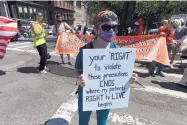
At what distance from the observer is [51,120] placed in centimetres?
357

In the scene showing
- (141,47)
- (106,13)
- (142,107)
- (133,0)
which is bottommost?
(142,107)

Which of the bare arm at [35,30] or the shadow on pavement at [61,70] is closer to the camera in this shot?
the bare arm at [35,30]

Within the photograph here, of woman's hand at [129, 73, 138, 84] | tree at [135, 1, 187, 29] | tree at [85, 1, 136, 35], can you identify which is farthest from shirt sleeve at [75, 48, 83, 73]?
tree at [135, 1, 187, 29]

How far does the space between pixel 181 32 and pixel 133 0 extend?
23.5 ft

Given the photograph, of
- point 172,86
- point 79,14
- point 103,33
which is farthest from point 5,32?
point 79,14

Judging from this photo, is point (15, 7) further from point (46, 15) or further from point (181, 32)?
point (181, 32)

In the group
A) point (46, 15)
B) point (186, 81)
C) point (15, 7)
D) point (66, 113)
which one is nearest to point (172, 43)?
point (186, 81)

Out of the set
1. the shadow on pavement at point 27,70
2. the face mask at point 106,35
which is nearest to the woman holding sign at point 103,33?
the face mask at point 106,35

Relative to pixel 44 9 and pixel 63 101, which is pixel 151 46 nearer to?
pixel 63 101

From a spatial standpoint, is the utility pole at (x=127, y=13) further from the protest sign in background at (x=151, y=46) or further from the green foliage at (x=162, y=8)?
the protest sign in background at (x=151, y=46)

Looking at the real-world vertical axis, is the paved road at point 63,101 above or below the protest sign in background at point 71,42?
below

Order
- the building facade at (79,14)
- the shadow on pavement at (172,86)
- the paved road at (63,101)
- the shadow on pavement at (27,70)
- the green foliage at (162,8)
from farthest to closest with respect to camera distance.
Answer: the building facade at (79,14) → the green foliage at (162,8) → the shadow on pavement at (27,70) → the shadow on pavement at (172,86) → the paved road at (63,101)

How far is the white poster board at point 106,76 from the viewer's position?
2.13 metres

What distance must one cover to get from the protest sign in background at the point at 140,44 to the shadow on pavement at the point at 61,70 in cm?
61
